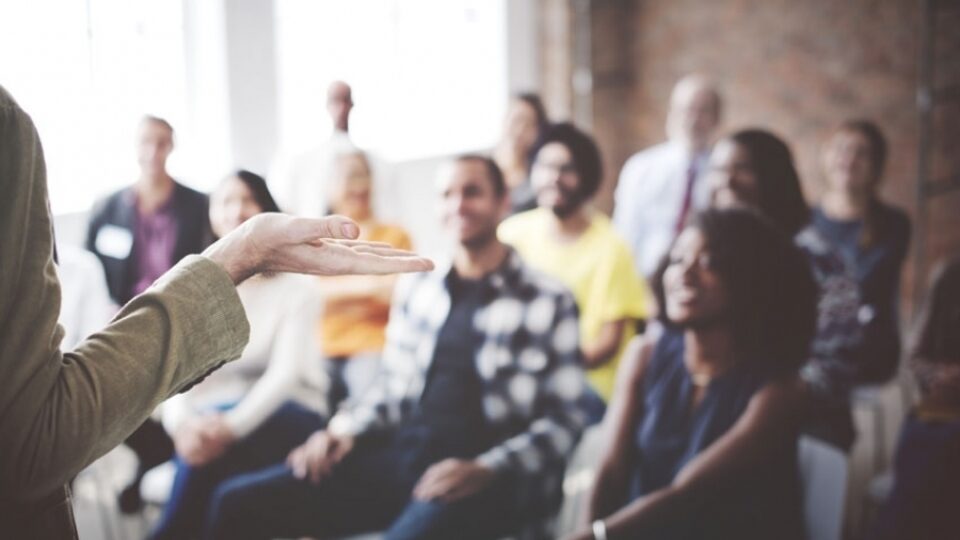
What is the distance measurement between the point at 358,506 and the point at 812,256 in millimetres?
1343

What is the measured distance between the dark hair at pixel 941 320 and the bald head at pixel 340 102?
195cm

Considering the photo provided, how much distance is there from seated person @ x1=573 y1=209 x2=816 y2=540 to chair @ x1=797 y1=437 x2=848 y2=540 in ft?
0.12

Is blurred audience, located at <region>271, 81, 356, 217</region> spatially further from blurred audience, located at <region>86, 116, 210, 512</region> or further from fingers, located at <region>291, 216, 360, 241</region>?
fingers, located at <region>291, 216, 360, 241</region>

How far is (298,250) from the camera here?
1015 mm

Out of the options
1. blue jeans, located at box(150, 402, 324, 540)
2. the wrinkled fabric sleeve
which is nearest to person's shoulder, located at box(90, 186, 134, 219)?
blue jeans, located at box(150, 402, 324, 540)

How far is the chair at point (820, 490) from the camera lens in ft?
7.43

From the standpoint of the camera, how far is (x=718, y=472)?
2.19 metres

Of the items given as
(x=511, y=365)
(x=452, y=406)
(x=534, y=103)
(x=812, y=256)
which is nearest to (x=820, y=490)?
(x=812, y=256)

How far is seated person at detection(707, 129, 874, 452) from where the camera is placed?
2.48 meters

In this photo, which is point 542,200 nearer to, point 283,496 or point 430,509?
point 430,509

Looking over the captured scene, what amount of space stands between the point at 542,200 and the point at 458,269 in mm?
677

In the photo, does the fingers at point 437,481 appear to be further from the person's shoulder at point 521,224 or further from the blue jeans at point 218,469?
the person's shoulder at point 521,224

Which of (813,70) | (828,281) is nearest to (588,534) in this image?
(828,281)

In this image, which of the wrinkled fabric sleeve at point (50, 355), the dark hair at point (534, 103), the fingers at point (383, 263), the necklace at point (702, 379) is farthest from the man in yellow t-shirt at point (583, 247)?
the wrinkled fabric sleeve at point (50, 355)
